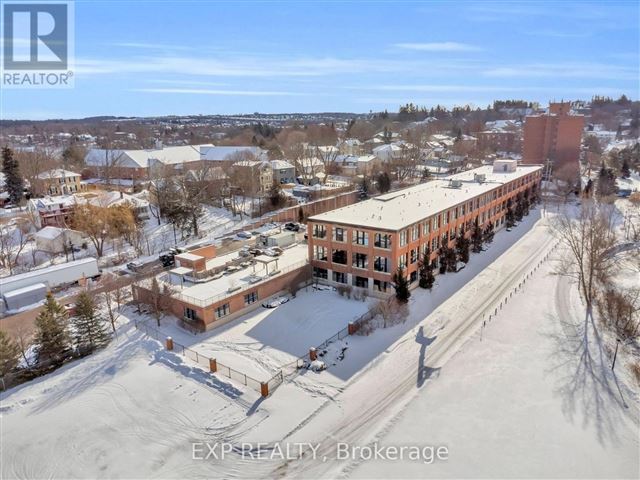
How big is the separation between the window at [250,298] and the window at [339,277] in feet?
26.8

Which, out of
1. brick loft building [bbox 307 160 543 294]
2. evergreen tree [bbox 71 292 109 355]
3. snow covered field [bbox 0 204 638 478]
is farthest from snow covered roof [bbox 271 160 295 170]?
evergreen tree [bbox 71 292 109 355]

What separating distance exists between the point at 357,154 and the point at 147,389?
335 ft

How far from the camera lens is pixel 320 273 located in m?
41.4

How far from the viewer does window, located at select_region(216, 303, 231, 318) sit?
1302 inches

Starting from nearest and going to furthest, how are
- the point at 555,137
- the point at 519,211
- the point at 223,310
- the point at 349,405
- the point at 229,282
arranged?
the point at 349,405 → the point at 223,310 → the point at 229,282 → the point at 519,211 → the point at 555,137

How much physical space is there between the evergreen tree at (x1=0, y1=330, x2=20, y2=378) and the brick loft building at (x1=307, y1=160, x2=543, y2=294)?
77.6 ft

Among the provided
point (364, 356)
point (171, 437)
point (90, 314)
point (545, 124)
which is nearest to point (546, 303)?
point (364, 356)

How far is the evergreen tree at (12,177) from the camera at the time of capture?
70863mm

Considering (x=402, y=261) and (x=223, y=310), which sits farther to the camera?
(x=402, y=261)

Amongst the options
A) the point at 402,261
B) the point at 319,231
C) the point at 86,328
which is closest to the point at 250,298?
the point at 319,231

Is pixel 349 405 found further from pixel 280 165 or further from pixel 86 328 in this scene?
pixel 280 165

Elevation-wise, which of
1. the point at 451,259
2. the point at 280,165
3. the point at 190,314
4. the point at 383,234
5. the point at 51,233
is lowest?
the point at 190,314

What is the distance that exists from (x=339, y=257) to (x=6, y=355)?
25.2 meters

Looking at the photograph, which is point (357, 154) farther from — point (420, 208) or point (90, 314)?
point (90, 314)
